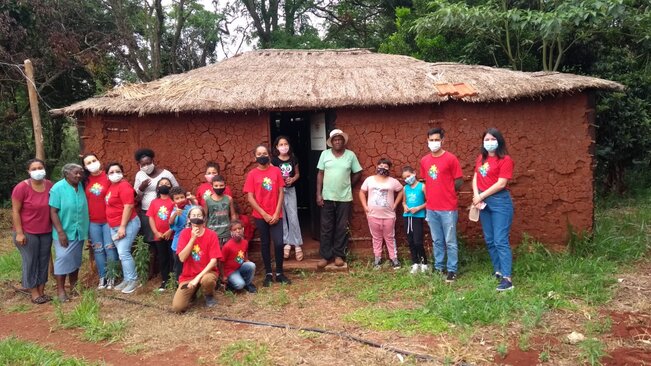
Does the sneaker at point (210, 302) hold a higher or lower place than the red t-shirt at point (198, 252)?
lower

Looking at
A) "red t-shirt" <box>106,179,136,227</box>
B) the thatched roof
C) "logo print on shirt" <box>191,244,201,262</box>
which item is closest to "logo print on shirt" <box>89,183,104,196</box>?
"red t-shirt" <box>106,179,136,227</box>

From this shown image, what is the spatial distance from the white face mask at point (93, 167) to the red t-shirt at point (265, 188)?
5.19ft

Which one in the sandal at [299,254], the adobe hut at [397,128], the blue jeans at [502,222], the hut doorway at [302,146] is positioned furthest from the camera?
the hut doorway at [302,146]

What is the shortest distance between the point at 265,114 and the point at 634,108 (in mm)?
6776

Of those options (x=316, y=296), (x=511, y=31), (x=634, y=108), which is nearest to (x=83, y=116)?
(x=316, y=296)

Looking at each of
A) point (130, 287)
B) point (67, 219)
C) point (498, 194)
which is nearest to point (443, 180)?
point (498, 194)

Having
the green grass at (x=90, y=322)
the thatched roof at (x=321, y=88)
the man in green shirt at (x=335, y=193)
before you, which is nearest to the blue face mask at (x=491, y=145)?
the thatched roof at (x=321, y=88)

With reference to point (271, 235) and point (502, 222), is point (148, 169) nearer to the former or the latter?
point (271, 235)

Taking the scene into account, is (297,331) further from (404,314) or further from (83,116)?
(83,116)

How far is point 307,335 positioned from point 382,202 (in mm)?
1952

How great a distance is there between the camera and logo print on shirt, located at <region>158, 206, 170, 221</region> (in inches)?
202

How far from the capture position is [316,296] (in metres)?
4.93

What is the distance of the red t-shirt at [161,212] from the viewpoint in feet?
16.8

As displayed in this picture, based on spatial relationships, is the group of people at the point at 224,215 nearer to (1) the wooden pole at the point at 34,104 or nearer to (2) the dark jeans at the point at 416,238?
(2) the dark jeans at the point at 416,238
